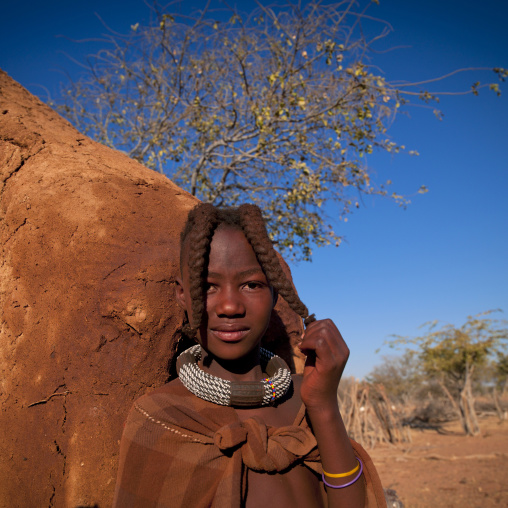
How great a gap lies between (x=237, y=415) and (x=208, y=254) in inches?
24.0

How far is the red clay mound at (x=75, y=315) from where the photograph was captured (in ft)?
5.51

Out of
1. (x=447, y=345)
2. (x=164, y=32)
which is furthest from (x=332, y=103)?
(x=447, y=345)

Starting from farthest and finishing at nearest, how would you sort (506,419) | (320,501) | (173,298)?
(506,419), (173,298), (320,501)

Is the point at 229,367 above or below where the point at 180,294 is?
below

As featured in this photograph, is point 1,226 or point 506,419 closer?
point 1,226

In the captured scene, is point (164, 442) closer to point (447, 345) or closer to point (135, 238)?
point (135, 238)

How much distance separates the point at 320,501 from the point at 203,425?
0.52 meters

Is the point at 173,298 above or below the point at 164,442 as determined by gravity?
above

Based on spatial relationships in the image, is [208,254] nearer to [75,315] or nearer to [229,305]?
[229,305]

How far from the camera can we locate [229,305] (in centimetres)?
153

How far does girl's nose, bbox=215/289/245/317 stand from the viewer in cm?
152

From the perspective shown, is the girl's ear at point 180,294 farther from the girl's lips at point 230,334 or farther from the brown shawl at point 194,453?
the brown shawl at point 194,453

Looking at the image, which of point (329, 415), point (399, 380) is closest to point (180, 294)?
point (329, 415)

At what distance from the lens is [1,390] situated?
186cm
